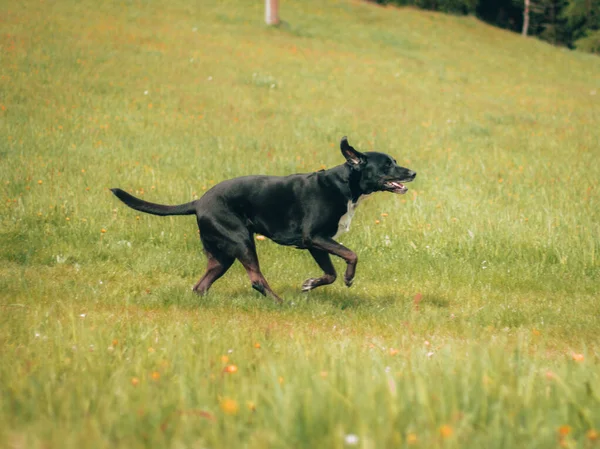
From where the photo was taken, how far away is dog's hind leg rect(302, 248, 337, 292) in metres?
6.13

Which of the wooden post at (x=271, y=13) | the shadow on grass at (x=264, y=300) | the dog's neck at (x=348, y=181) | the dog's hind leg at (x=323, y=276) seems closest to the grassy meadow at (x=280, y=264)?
the shadow on grass at (x=264, y=300)

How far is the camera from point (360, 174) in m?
5.99

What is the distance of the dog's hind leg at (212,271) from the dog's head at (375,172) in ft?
4.60

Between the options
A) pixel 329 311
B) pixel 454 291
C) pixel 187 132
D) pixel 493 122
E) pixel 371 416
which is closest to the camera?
pixel 371 416

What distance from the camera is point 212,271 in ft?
20.1

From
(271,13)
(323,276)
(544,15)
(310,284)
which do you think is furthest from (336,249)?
(544,15)

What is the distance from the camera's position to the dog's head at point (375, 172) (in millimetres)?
5969

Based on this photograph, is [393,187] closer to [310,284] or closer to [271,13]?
[310,284]

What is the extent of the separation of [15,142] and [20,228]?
3.29 meters

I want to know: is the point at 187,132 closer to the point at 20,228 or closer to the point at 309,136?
the point at 309,136

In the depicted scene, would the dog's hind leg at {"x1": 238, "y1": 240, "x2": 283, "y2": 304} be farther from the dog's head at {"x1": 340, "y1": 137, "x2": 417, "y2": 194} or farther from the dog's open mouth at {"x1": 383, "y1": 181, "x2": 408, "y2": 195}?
the dog's open mouth at {"x1": 383, "y1": 181, "x2": 408, "y2": 195}

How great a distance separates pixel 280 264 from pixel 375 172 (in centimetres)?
182

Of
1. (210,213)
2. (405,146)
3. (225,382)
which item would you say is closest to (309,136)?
(405,146)

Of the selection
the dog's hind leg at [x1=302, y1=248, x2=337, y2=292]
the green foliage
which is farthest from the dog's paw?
the green foliage
